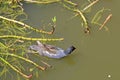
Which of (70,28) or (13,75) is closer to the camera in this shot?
(13,75)

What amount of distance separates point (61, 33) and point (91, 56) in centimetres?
24

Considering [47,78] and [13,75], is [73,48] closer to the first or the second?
[47,78]

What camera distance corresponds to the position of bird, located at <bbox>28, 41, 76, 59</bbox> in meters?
1.90

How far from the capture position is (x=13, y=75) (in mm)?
1858

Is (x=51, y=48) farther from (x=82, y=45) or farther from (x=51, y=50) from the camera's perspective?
(x=82, y=45)

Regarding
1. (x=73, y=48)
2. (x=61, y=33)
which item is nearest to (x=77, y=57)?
(x=73, y=48)

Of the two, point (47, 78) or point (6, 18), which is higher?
point (6, 18)

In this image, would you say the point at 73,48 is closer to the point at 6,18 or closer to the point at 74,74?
the point at 74,74

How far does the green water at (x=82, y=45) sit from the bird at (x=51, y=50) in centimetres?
3

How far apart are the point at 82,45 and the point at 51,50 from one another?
0.18 meters

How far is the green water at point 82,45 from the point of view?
1854 mm

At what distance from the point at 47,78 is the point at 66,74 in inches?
4.2

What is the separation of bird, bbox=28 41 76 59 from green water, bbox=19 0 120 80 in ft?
0.11

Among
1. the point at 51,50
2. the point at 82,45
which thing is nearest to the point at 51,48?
the point at 51,50
